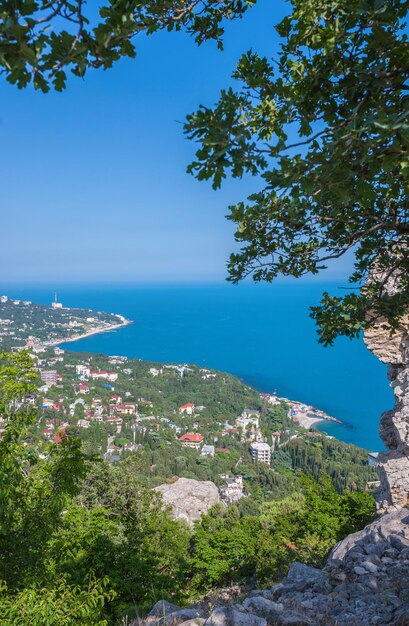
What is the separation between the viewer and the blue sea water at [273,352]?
56.9m

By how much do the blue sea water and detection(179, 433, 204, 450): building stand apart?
1714cm

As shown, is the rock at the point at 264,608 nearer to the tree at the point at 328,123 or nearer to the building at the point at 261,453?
the tree at the point at 328,123

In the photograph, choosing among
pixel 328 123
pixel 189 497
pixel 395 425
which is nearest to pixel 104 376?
pixel 189 497

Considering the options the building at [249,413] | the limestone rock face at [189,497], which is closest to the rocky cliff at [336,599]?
the limestone rock face at [189,497]

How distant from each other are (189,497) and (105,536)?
13.4 metres

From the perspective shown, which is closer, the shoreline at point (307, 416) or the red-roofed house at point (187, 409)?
the shoreline at point (307, 416)

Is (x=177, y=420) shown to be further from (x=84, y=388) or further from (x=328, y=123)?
(x=328, y=123)

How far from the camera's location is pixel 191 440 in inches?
1726

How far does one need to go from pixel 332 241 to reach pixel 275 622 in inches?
123

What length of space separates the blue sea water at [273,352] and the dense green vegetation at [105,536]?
20333mm

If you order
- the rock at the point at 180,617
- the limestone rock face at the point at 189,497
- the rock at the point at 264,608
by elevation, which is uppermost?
the rock at the point at 264,608

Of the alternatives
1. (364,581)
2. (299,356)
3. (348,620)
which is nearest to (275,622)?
(348,620)

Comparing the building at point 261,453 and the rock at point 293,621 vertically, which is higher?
the rock at point 293,621

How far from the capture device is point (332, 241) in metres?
3.10
